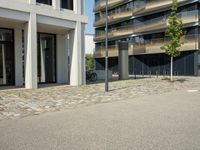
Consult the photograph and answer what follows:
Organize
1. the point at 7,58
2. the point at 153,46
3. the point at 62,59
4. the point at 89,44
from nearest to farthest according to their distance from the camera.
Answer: the point at 7,58, the point at 62,59, the point at 153,46, the point at 89,44

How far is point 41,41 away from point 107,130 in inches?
584

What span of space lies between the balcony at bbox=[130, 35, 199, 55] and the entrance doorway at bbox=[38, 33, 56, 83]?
18852 mm

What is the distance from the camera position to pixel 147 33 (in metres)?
40.9

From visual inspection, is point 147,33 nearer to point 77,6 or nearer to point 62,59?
point 62,59

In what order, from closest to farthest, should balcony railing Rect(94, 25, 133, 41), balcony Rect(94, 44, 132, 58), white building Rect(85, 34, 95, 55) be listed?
1. balcony railing Rect(94, 25, 133, 41)
2. balcony Rect(94, 44, 132, 58)
3. white building Rect(85, 34, 95, 55)

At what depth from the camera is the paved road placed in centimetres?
579

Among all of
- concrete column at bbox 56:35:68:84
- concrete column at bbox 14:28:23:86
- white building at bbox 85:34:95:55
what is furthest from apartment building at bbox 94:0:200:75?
concrete column at bbox 14:28:23:86

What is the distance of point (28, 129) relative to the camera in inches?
287

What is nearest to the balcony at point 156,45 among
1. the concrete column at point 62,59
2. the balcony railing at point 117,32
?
the balcony railing at point 117,32

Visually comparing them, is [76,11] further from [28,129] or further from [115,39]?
[115,39]

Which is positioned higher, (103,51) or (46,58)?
(103,51)

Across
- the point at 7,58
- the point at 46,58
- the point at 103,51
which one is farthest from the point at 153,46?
the point at 7,58

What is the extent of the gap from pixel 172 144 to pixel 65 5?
15.2 metres

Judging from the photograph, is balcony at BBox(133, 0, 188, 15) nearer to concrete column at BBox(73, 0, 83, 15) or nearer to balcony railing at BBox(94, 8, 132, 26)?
balcony railing at BBox(94, 8, 132, 26)
